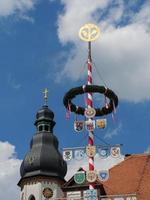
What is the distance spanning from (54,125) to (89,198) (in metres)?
32.8

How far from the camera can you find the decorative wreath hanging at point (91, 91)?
26.7 meters

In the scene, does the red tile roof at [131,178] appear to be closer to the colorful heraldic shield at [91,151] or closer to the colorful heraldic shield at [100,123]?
the colorful heraldic shield at [100,123]

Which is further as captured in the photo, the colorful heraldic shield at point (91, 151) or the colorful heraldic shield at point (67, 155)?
the colorful heraldic shield at point (67, 155)

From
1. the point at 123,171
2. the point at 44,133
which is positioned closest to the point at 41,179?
the point at 44,133

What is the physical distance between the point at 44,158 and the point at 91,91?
26142 mm

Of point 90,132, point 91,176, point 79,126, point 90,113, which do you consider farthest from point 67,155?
point 91,176

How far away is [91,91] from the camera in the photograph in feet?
87.1

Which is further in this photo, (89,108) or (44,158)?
(44,158)

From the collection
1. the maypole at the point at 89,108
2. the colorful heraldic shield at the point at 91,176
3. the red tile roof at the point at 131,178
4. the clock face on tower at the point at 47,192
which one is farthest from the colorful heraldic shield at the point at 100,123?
the clock face on tower at the point at 47,192

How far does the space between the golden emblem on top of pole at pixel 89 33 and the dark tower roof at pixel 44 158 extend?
24.9 meters

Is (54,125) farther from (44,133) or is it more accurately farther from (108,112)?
(108,112)

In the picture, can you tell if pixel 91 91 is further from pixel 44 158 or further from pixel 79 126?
pixel 44 158

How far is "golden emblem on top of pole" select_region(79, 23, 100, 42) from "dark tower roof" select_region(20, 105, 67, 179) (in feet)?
81.8

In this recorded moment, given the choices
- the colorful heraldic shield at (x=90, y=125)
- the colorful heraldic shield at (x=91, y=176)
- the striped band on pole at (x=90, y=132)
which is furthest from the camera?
the colorful heraldic shield at (x=90, y=125)
